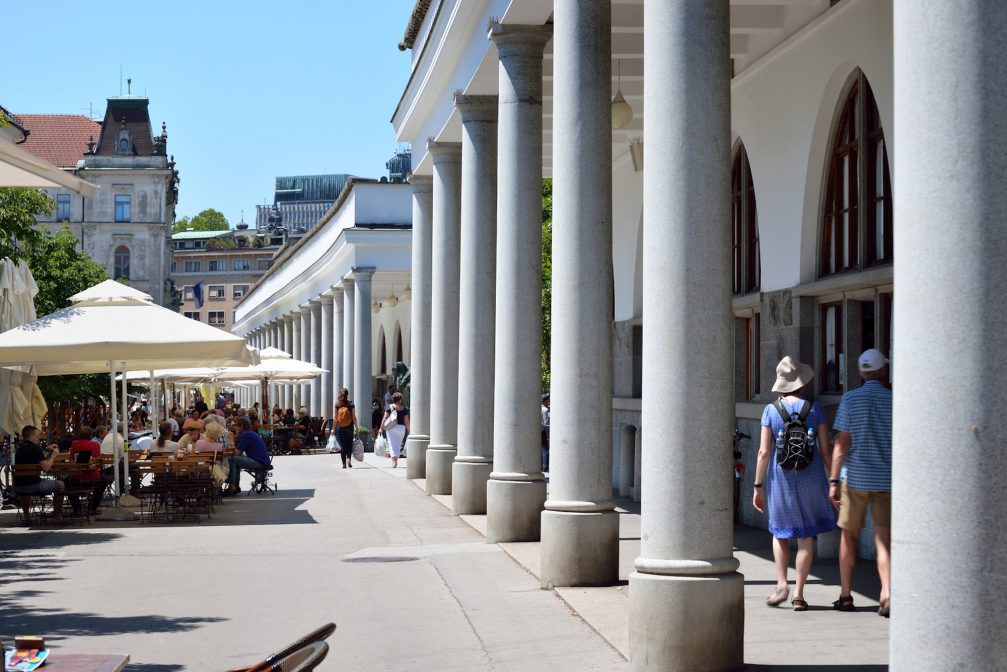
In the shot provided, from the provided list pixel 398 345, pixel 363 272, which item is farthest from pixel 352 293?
pixel 398 345

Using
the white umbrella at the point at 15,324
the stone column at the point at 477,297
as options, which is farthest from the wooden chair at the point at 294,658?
the white umbrella at the point at 15,324

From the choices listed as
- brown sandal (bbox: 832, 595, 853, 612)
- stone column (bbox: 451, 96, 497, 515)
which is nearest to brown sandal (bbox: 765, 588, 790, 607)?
brown sandal (bbox: 832, 595, 853, 612)

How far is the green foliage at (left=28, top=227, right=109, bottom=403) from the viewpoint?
132 feet

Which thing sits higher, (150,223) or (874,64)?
(150,223)

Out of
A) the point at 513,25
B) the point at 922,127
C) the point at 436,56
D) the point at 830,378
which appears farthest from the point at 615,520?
the point at 436,56

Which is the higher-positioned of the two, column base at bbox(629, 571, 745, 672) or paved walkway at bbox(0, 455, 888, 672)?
column base at bbox(629, 571, 745, 672)

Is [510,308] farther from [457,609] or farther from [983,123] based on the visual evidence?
[983,123]

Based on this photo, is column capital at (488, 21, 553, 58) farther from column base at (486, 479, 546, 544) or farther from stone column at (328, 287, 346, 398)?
stone column at (328, 287, 346, 398)

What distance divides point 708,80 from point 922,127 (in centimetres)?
332

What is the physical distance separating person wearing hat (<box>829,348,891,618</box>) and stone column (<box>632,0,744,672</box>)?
1.66 m

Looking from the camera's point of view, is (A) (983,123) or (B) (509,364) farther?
(B) (509,364)

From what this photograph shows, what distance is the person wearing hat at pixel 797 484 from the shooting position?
396 inches

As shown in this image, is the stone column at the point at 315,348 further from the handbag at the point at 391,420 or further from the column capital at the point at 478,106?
the column capital at the point at 478,106

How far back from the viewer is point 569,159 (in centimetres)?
1135
